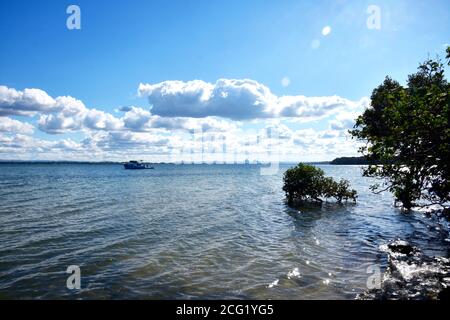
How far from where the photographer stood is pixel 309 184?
134 ft

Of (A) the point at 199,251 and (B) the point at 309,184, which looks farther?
(B) the point at 309,184

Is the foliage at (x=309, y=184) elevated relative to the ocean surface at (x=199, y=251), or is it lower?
elevated

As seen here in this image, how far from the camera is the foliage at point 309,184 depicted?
40.3 meters

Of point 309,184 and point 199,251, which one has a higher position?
point 309,184

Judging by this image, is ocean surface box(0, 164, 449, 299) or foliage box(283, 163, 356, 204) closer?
ocean surface box(0, 164, 449, 299)

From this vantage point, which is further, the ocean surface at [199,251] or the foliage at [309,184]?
the foliage at [309,184]

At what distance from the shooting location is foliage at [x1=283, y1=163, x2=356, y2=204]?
40312 mm
